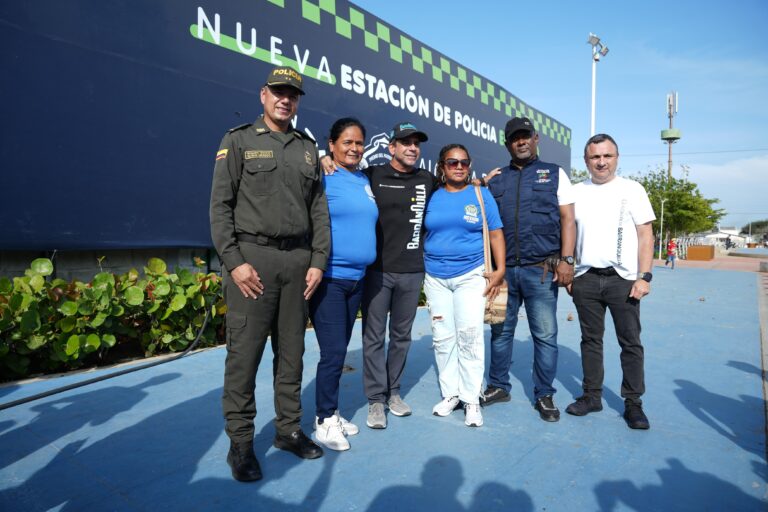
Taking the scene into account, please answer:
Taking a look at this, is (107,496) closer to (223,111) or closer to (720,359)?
(223,111)

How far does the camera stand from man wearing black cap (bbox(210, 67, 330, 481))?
7.17 ft

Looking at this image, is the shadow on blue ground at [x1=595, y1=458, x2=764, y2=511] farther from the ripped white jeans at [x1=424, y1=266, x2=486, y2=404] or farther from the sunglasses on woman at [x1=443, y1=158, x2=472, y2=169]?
the sunglasses on woman at [x1=443, y1=158, x2=472, y2=169]

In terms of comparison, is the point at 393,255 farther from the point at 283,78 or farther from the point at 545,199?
the point at 283,78

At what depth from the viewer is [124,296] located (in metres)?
3.93

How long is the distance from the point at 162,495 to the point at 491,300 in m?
1.97

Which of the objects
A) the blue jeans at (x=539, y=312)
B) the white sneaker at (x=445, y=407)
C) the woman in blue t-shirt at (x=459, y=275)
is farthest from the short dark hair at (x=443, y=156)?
the white sneaker at (x=445, y=407)

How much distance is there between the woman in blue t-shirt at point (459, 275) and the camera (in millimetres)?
2834

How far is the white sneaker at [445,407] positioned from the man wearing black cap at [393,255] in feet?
1.10

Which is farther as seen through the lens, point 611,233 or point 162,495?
point 611,233

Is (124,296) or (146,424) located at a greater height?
(124,296)

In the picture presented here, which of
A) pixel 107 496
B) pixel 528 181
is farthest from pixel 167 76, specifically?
pixel 107 496

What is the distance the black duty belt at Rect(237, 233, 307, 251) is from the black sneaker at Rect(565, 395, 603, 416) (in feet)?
6.39

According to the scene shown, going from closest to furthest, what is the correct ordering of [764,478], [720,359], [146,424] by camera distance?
1. [764,478]
2. [146,424]
3. [720,359]

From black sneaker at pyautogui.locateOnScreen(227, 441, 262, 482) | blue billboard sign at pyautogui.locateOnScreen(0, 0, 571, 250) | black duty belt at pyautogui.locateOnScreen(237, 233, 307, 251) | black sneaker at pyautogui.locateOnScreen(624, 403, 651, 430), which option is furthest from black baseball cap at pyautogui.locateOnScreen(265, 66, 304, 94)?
blue billboard sign at pyautogui.locateOnScreen(0, 0, 571, 250)
